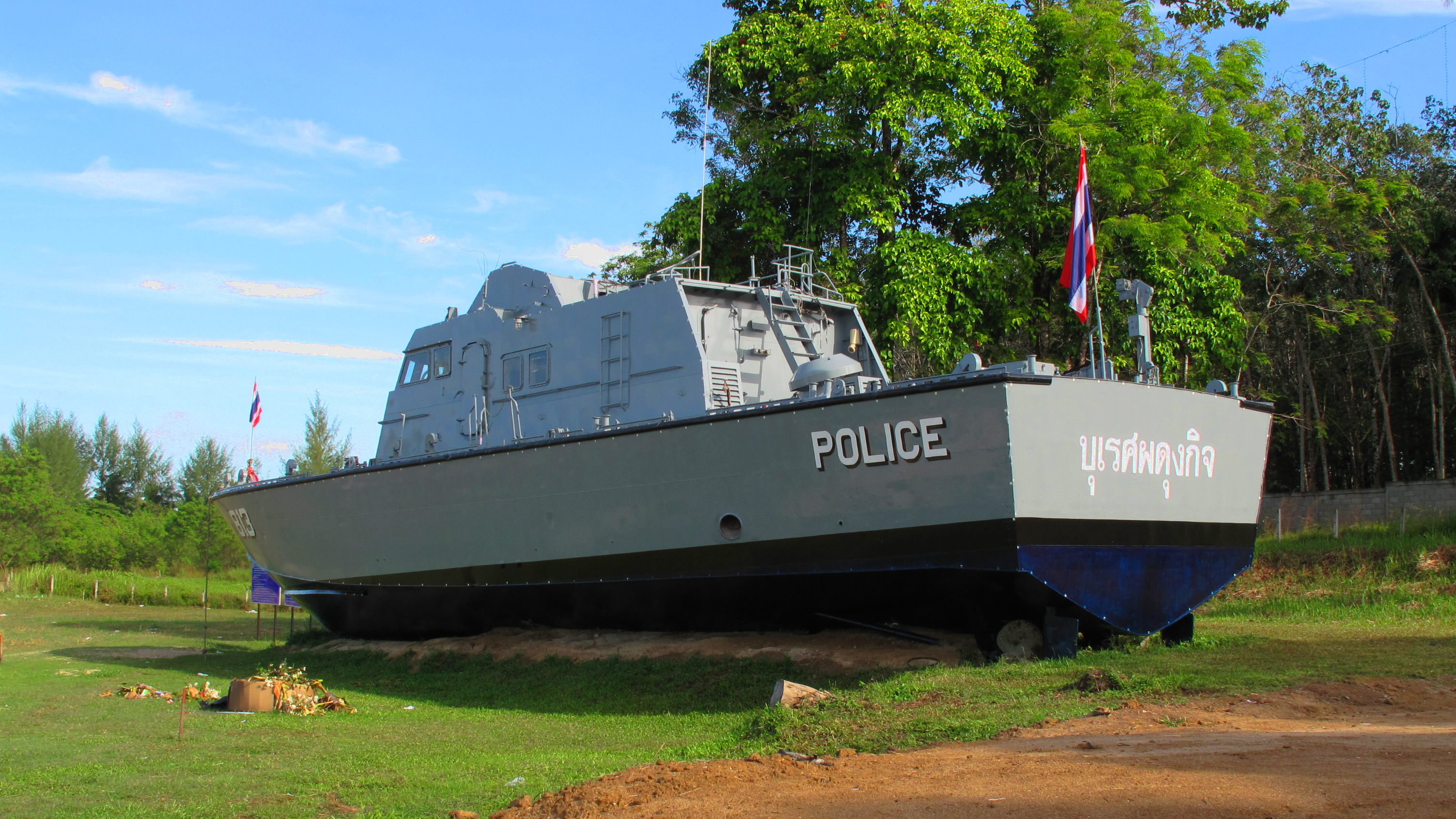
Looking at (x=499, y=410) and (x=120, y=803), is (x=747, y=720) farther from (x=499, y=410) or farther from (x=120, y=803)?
(x=499, y=410)

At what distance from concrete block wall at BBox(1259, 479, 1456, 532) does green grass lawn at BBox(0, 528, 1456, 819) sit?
23.2 ft

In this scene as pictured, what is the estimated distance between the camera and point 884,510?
9828mm

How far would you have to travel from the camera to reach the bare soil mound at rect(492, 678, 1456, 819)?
4.68 meters

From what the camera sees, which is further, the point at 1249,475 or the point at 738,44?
the point at 738,44

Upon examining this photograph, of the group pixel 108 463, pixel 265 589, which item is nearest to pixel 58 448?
pixel 108 463

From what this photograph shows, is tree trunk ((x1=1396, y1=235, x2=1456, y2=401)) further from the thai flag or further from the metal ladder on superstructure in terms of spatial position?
the metal ladder on superstructure

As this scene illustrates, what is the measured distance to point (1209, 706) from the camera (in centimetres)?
756

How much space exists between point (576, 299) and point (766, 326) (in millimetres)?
2747

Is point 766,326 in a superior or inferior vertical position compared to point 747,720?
superior

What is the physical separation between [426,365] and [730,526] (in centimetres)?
656

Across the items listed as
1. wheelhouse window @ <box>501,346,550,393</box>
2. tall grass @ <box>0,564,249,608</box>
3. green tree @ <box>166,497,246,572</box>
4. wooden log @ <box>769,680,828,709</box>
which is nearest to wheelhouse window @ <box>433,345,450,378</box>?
wheelhouse window @ <box>501,346,550,393</box>

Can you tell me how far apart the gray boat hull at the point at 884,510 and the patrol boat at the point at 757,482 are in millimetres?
22

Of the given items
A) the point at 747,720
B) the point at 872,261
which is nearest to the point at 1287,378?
the point at 872,261

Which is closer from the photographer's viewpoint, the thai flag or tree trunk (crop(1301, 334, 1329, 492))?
the thai flag
